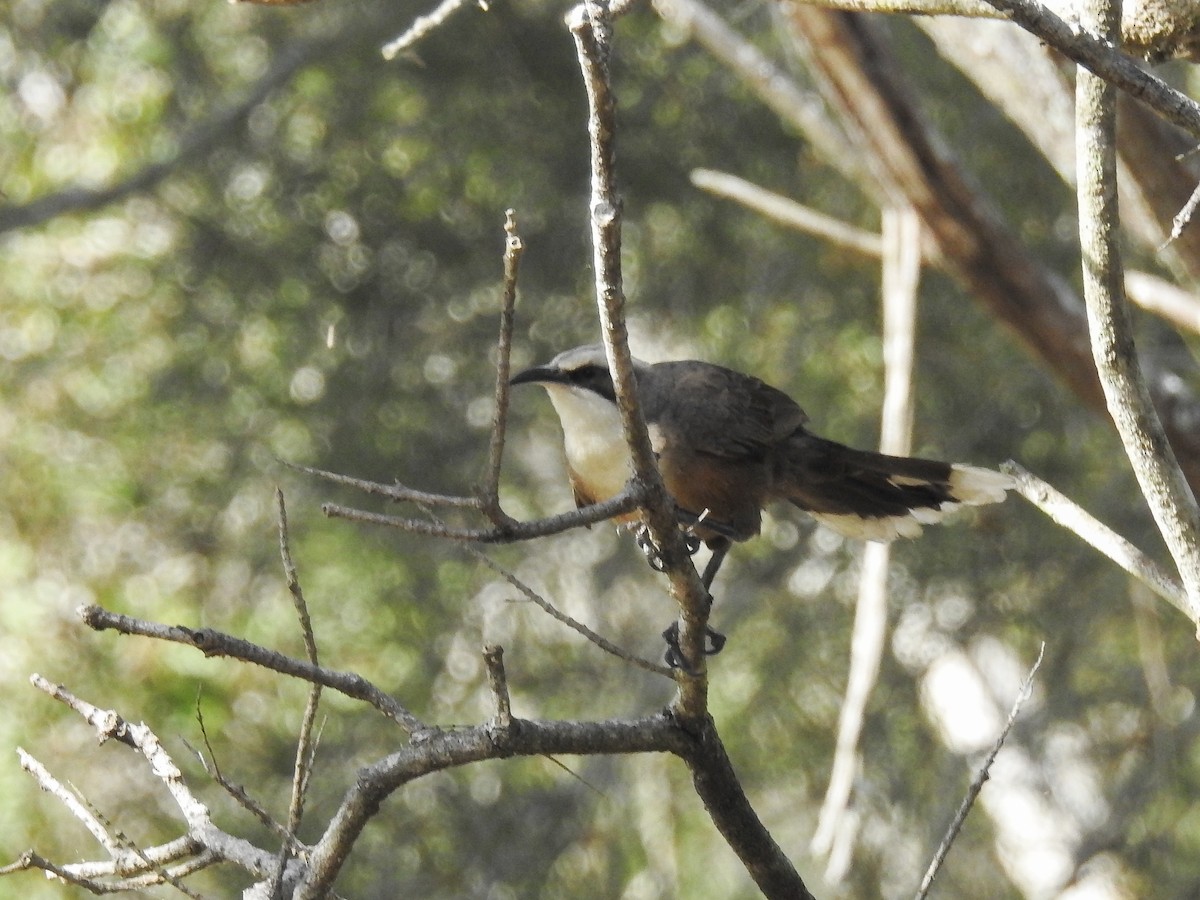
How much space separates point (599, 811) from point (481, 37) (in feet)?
13.0

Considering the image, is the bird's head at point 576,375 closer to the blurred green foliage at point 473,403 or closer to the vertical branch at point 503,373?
the vertical branch at point 503,373

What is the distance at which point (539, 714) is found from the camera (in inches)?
281

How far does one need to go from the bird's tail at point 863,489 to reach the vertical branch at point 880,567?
0.15 m

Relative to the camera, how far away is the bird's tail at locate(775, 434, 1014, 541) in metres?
4.43

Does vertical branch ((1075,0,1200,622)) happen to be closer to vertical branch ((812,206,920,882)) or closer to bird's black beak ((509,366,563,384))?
vertical branch ((812,206,920,882))

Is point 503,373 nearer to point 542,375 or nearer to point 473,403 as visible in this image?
point 542,375

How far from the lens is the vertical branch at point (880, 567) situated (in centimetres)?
427

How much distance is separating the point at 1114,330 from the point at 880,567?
2.51m

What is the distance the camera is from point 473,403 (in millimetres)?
7297

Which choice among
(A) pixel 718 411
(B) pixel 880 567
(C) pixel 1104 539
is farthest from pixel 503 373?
(B) pixel 880 567

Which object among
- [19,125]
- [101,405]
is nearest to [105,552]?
[101,405]

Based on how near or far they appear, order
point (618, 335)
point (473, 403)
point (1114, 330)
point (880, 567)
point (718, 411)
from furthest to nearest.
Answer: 1. point (473, 403)
2. point (880, 567)
3. point (718, 411)
4. point (1114, 330)
5. point (618, 335)

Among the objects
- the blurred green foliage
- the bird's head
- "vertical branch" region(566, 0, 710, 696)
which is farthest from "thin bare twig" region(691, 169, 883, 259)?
"vertical branch" region(566, 0, 710, 696)

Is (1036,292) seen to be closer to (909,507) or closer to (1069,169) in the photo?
(1069,169)
